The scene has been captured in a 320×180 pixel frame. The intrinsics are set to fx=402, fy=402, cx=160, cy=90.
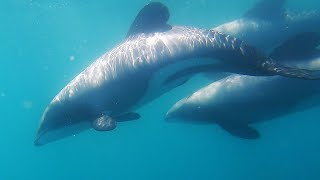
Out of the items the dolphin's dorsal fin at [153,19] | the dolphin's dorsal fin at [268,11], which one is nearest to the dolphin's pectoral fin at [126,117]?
the dolphin's dorsal fin at [153,19]

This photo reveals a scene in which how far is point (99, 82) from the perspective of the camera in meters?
9.35

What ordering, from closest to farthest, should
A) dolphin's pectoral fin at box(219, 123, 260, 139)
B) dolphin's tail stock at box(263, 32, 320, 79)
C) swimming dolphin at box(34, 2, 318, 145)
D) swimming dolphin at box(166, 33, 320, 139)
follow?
swimming dolphin at box(34, 2, 318, 145)
dolphin's tail stock at box(263, 32, 320, 79)
swimming dolphin at box(166, 33, 320, 139)
dolphin's pectoral fin at box(219, 123, 260, 139)

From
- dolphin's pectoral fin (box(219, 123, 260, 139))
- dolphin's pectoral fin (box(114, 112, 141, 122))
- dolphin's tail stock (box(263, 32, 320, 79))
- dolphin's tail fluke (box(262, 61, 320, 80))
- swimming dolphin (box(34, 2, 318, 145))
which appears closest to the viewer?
dolphin's tail fluke (box(262, 61, 320, 80))

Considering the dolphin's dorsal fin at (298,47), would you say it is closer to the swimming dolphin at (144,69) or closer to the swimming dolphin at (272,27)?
the swimming dolphin at (144,69)

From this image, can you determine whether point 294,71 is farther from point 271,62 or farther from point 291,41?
point 291,41

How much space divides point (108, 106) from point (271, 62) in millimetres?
3875

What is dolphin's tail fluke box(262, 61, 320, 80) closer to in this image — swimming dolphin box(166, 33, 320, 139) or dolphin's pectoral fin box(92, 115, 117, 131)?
swimming dolphin box(166, 33, 320, 139)

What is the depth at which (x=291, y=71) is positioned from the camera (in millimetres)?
7914

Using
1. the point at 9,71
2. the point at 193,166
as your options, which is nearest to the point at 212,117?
the point at 9,71

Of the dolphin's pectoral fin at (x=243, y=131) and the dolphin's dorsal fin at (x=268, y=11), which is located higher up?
the dolphin's dorsal fin at (x=268, y=11)

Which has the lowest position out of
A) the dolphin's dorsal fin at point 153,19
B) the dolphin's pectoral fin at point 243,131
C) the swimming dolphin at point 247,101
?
the dolphin's pectoral fin at point 243,131

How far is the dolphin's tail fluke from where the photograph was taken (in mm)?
7602

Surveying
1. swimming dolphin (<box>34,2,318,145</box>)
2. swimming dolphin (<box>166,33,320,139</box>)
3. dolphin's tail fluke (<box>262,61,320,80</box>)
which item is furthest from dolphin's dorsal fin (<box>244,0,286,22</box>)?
dolphin's tail fluke (<box>262,61,320,80</box>)

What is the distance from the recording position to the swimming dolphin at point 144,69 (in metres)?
8.38
